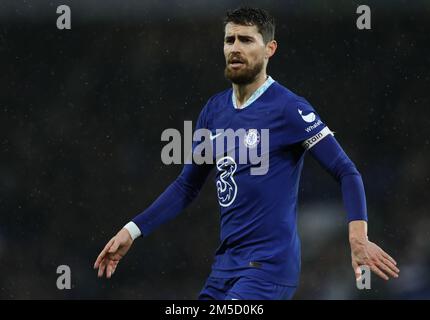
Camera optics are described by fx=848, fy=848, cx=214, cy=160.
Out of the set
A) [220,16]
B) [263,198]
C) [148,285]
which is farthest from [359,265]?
[220,16]

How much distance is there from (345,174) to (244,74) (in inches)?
33.0

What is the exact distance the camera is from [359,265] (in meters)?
4.02

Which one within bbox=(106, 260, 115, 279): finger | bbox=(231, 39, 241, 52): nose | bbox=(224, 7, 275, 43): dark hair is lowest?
bbox=(106, 260, 115, 279): finger

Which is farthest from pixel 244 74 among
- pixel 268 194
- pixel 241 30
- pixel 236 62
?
pixel 268 194

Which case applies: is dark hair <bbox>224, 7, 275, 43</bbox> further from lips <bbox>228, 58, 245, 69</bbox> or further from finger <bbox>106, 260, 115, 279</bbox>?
finger <bbox>106, 260, 115, 279</bbox>

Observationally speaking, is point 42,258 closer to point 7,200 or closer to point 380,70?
point 7,200

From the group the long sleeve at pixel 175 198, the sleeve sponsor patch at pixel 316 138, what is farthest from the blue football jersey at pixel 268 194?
the long sleeve at pixel 175 198

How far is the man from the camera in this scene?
436cm

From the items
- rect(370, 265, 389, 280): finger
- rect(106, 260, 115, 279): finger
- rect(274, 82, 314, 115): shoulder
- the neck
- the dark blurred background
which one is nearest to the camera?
rect(370, 265, 389, 280): finger

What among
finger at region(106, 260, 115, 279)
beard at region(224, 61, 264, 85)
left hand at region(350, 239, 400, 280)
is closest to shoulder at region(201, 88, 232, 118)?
beard at region(224, 61, 264, 85)

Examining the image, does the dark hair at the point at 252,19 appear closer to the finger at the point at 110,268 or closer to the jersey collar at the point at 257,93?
the jersey collar at the point at 257,93

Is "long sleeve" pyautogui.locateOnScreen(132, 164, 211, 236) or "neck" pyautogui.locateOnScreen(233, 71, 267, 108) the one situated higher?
"neck" pyautogui.locateOnScreen(233, 71, 267, 108)

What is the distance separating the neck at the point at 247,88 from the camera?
476 centimetres

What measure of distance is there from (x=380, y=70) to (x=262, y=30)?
5.55 meters
